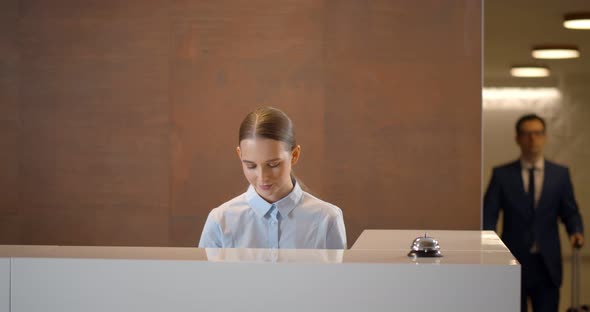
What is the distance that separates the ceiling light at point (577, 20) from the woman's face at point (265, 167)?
2727mm

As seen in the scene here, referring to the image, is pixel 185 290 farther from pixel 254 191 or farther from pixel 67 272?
pixel 254 191

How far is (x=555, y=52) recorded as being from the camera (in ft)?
18.2

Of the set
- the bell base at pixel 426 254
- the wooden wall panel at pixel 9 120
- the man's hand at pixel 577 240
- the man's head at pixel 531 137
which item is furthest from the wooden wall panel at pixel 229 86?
the bell base at pixel 426 254

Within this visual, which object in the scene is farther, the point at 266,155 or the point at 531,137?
the point at 531,137

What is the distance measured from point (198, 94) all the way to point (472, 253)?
11.9 feet

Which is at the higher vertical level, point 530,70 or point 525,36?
point 525,36

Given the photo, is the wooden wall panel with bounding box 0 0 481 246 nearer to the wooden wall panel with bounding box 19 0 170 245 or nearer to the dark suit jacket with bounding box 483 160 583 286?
the wooden wall panel with bounding box 19 0 170 245

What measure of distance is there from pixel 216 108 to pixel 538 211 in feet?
6.66

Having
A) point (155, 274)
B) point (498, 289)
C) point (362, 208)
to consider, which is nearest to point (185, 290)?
point (155, 274)

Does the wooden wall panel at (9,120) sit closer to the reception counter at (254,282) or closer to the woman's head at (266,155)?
the woman's head at (266,155)

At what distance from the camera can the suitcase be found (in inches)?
219

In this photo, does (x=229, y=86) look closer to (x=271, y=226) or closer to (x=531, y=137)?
(x=531, y=137)

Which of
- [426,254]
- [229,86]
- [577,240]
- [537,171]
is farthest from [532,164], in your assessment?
[426,254]

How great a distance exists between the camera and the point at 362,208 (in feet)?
17.7
